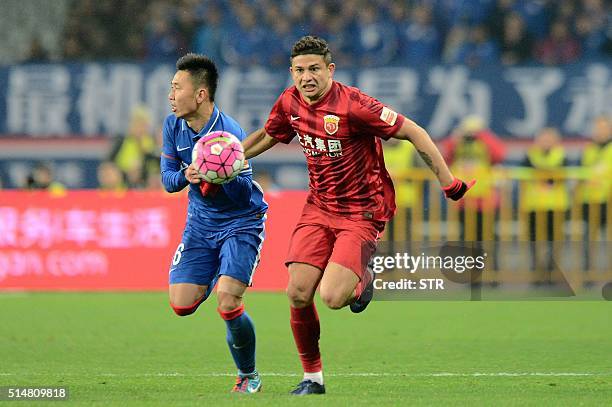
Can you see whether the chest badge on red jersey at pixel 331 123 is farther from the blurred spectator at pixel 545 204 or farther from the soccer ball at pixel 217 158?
the blurred spectator at pixel 545 204

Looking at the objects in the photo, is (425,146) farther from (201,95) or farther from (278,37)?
(278,37)

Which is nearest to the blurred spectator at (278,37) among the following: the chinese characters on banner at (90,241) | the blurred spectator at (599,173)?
the chinese characters on banner at (90,241)

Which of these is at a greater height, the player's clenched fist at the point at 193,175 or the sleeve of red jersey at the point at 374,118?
the sleeve of red jersey at the point at 374,118

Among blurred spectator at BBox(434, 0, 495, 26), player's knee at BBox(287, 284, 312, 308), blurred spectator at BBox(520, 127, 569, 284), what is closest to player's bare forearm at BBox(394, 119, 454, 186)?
player's knee at BBox(287, 284, 312, 308)

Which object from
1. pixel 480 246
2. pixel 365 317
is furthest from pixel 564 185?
pixel 365 317

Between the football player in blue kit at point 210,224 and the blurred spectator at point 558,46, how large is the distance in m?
13.8

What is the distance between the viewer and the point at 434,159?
7875 mm

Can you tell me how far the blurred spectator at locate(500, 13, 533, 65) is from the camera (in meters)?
21.3

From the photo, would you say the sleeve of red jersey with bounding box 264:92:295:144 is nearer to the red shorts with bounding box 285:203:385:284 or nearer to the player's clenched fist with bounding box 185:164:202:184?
the red shorts with bounding box 285:203:385:284

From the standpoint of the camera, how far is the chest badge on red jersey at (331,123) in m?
8.03

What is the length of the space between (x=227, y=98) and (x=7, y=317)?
24.5 feet

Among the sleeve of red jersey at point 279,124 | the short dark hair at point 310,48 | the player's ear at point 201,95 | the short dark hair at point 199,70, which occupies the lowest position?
the sleeve of red jersey at point 279,124

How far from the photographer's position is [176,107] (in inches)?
327

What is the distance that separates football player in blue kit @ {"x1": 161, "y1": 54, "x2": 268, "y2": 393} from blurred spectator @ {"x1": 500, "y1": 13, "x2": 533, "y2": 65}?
13412 millimetres
